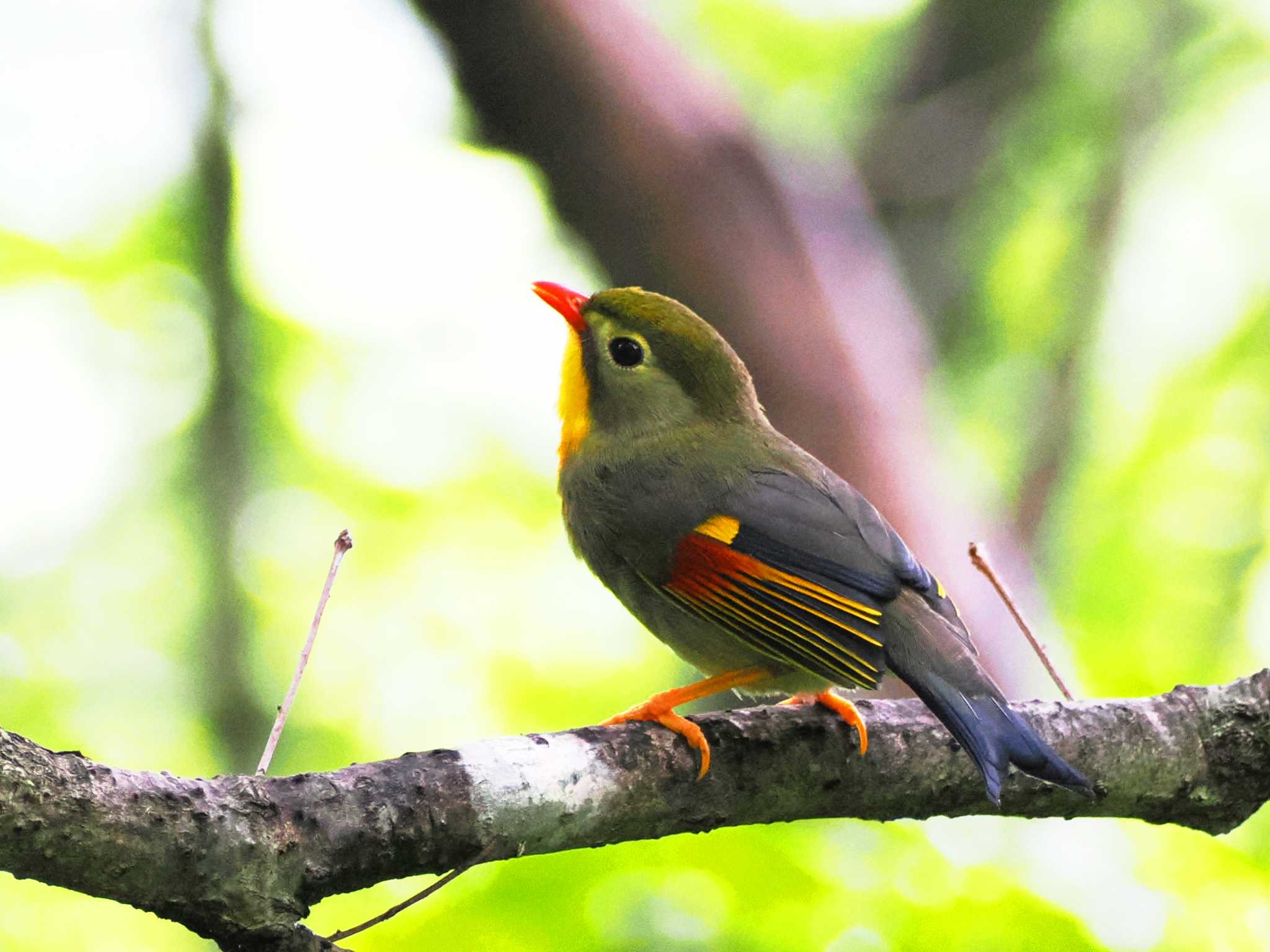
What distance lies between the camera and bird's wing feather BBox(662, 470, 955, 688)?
A: 2.93 metres

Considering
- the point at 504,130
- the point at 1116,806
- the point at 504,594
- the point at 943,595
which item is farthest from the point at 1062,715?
the point at 504,594

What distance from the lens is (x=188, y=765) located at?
255 inches

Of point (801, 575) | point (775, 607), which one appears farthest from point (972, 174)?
point (775, 607)

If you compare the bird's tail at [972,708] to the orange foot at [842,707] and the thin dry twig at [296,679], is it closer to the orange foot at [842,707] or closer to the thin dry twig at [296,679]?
the orange foot at [842,707]

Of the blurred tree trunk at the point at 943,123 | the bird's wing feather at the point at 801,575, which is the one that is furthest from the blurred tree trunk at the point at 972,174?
the bird's wing feather at the point at 801,575

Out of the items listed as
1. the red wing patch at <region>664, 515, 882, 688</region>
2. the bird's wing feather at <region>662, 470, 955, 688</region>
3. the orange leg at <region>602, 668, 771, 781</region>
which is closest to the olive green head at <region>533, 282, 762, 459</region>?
the bird's wing feather at <region>662, 470, 955, 688</region>

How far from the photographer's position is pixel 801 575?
10.2 feet

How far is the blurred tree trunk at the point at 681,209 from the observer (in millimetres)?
5145

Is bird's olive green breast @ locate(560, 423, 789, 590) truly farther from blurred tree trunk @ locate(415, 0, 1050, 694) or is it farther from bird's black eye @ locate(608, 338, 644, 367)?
blurred tree trunk @ locate(415, 0, 1050, 694)

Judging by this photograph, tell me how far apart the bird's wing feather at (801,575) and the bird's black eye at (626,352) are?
23.6 inches

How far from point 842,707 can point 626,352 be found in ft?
4.52

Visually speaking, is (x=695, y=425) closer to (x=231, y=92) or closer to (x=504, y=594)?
(x=504, y=594)

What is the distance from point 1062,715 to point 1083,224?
16.5 feet

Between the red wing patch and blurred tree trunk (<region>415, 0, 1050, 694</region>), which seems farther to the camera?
blurred tree trunk (<region>415, 0, 1050, 694</region>)
